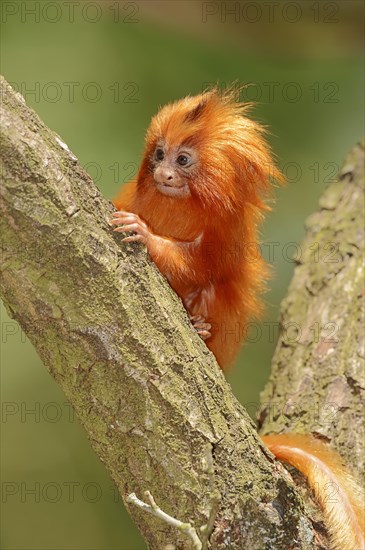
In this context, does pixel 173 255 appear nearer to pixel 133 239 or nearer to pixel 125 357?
pixel 133 239

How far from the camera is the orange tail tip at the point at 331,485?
9.26 feet

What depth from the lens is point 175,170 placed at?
3.39 meters

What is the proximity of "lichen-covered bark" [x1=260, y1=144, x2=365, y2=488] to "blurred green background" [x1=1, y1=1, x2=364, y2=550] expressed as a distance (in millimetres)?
1480

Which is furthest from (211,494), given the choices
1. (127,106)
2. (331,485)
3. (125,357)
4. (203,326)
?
(127,106)

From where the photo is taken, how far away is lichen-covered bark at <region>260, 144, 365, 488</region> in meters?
3.46

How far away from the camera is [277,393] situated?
3717mm

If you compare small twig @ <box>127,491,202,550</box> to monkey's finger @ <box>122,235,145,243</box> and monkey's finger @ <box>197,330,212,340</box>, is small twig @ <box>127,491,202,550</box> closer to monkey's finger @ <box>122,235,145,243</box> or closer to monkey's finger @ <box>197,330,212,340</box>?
monkey's finger @ <box>122,235,145,243</box>

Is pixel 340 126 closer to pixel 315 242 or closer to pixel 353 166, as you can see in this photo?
pixel 353 166

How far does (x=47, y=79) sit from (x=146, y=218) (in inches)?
120

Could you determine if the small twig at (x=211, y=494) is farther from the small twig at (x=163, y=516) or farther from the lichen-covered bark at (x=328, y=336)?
the lichen-covered bark at (x=328, y=336)

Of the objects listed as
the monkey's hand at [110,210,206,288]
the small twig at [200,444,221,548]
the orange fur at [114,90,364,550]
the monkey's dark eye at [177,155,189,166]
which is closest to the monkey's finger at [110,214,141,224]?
the monkey's hand at [110,210,206,288]

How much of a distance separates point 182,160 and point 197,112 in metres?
0.22

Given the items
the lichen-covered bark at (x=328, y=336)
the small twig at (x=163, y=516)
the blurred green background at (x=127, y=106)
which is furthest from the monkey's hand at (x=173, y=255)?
the blurred green background at (x=127, y=106)

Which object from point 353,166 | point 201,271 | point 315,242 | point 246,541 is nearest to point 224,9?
point 353,166
